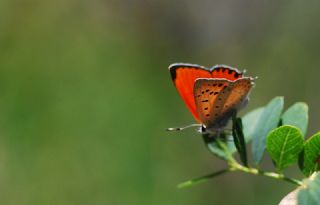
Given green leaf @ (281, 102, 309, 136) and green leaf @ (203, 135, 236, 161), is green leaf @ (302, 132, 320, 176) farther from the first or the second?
green leaf @ (203, 135, 236, 161)

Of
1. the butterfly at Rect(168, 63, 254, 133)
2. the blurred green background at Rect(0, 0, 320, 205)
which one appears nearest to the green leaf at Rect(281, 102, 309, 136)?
the butterfly at Rect(168, 63, 254, 133)

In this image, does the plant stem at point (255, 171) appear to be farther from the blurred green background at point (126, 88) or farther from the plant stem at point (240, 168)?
the blurred green background at point (126, 88)

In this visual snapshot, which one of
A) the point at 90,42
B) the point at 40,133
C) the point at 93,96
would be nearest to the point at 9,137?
the point at 40,133

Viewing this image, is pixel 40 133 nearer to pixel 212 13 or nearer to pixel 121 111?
pixel 121 111

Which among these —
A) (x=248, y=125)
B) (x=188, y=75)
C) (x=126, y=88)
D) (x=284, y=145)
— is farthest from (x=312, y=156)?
(x=126, y=88)

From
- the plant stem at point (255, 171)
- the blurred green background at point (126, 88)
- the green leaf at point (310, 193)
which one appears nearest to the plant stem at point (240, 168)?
the plant stem at point (255, 171)

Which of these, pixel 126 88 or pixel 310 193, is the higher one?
pixel 310 193

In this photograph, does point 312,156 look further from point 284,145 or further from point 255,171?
point 255,171
